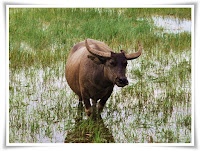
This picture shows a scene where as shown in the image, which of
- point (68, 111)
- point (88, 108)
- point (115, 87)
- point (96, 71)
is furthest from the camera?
point (115, 87)

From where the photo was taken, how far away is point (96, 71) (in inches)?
231

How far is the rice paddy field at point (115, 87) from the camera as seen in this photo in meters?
5.93

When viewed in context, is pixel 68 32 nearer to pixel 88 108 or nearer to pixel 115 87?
pixel 115 87

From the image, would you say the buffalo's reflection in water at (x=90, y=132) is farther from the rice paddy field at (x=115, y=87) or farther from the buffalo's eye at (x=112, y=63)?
the buffalo's eye at (x=112, y=63)

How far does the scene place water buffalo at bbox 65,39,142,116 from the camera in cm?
545

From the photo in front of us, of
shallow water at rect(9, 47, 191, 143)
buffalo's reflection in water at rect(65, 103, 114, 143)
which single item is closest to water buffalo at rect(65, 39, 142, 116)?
buffalo's reflection in water at rect(65, 103, 114, 143)

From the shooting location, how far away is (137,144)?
5.47m

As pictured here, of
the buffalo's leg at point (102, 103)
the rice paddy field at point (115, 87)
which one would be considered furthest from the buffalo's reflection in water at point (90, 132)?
the buffalo's leg at point (102, 103)

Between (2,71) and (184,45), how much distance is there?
560 cm

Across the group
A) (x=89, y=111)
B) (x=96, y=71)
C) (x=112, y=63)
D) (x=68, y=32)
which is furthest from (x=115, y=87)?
(x=68, y=32)

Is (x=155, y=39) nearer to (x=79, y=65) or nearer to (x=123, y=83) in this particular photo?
(x=79, y=65)

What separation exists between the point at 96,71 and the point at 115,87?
187 centimetres

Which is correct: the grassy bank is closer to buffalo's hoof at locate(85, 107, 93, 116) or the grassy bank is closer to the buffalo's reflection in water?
buffalo's hoof at locate(85, 107, 93, 116)

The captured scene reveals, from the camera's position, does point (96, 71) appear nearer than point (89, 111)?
Yes
